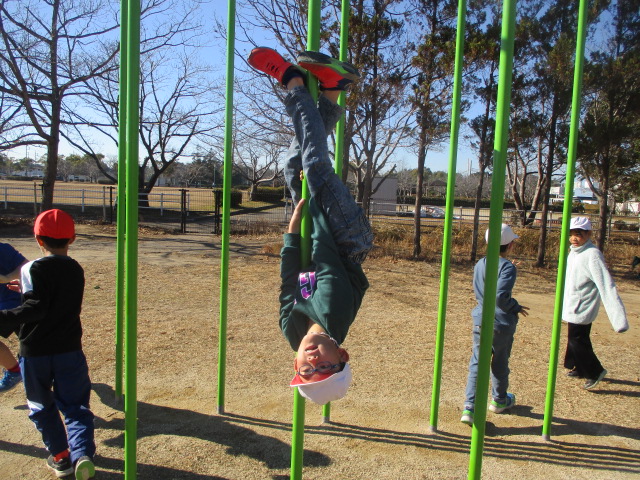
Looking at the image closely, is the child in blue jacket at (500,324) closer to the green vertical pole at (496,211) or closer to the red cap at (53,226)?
the green vertical pole at (496,211)

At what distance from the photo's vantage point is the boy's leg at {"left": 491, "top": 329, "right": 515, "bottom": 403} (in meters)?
3.57

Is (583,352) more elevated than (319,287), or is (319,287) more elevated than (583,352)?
(319,287)

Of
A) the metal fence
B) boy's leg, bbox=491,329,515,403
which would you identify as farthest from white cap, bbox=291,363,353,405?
the metal fence

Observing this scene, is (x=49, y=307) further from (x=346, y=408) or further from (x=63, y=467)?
(x=346, y=408)

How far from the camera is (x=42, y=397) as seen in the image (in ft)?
8.82

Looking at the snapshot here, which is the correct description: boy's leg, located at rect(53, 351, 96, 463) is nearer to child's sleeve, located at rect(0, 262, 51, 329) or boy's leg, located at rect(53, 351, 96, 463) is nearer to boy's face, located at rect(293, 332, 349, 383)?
child's sleeve, located at rect(0, 262, 51, 329)

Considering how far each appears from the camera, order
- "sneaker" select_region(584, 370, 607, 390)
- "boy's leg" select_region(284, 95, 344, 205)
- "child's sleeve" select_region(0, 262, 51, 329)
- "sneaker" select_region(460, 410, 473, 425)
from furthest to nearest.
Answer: "sneaker" select_region(584, 370, 607, 390)
"sneaker" select_region(460, 410, 473, 425)
"child's sleeve" select_region(0, 262, 51, 329)
"boy's leg" select_region(284, 95, 344, 205)

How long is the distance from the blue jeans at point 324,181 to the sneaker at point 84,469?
1833mm

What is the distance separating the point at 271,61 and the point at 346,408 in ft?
9.04

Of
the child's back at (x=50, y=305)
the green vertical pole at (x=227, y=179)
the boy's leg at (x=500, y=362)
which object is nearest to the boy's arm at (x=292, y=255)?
the green vertical pole at (x=227, y=179)

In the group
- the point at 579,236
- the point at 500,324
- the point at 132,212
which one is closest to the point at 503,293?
the point at 500,324

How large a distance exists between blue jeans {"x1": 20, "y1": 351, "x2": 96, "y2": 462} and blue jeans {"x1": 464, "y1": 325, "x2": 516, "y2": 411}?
256cm

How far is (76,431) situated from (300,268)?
5.61 feet

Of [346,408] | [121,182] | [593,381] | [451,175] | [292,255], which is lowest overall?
[346,408]
